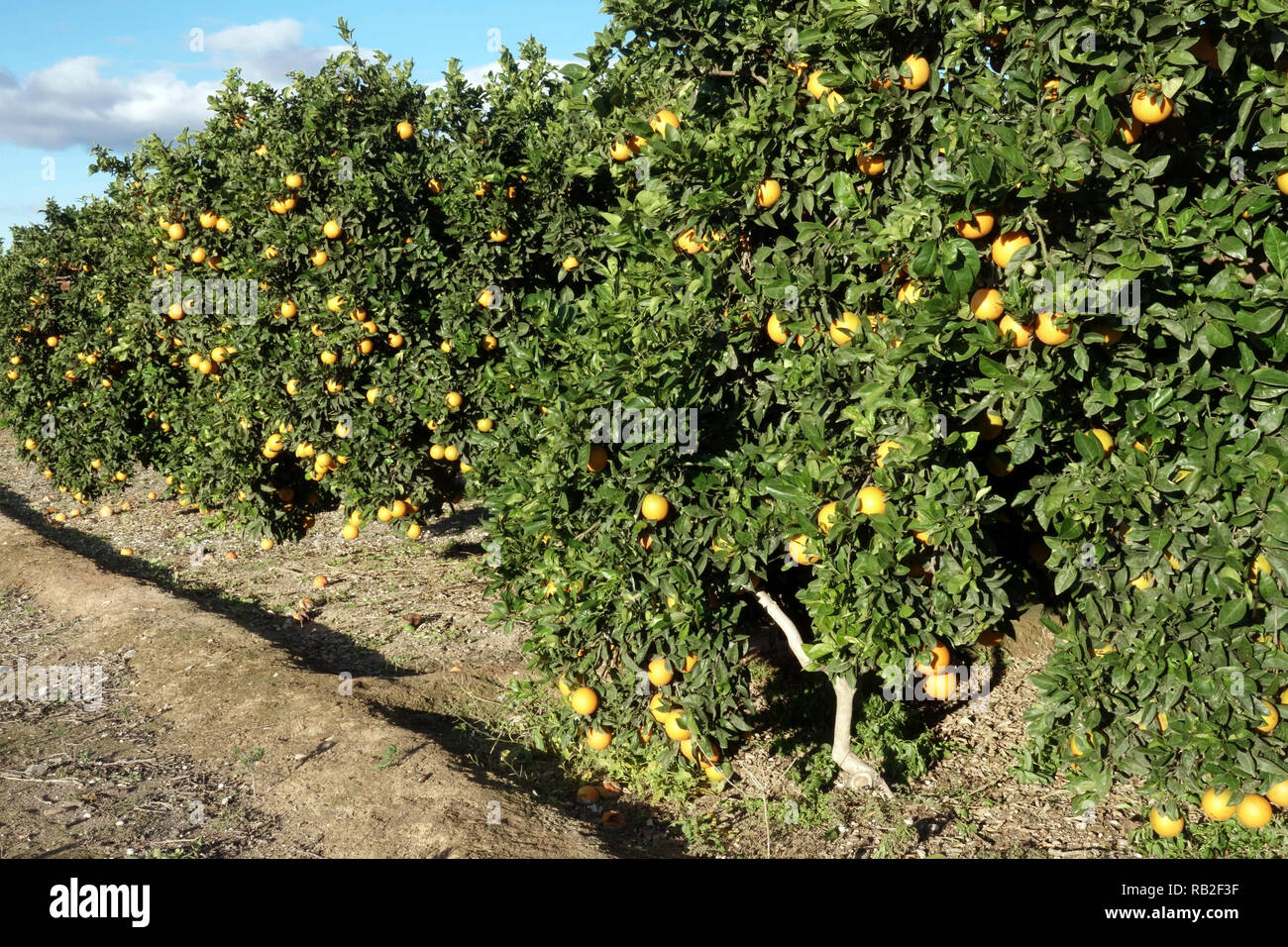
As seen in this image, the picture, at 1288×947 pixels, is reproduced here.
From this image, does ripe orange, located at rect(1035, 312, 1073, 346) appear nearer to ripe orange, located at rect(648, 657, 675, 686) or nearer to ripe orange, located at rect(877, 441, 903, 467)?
ripe orange, located at rect(877, 441, 903, 467)

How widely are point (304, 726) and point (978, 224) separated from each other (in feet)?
15.5

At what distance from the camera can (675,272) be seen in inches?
161

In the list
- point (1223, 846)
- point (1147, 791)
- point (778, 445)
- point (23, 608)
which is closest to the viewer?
point (1147, 791)

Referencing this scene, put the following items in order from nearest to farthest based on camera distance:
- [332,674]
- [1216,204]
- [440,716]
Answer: [1216,204]
[440,716]
[332,674]

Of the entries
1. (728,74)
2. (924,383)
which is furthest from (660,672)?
(728,74)

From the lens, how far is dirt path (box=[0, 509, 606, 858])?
429 cm

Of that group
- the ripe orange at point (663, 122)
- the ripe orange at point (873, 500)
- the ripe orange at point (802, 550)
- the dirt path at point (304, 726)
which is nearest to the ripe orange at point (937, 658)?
the ripe orange at point (802, 550)

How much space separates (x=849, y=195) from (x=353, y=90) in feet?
17.1

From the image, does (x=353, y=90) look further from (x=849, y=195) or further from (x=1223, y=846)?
(x=1223, y=846)

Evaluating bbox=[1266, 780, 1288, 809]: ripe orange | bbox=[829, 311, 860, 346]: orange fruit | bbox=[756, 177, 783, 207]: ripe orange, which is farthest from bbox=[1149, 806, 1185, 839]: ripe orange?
bbox=[756, 177, 783, 207]: ripe orange

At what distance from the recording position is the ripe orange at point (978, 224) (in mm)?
3047

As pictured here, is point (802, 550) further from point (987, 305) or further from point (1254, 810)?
point (1254, 810)

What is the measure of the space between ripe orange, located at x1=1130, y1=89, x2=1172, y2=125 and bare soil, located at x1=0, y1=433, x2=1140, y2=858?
3253 millimetres
